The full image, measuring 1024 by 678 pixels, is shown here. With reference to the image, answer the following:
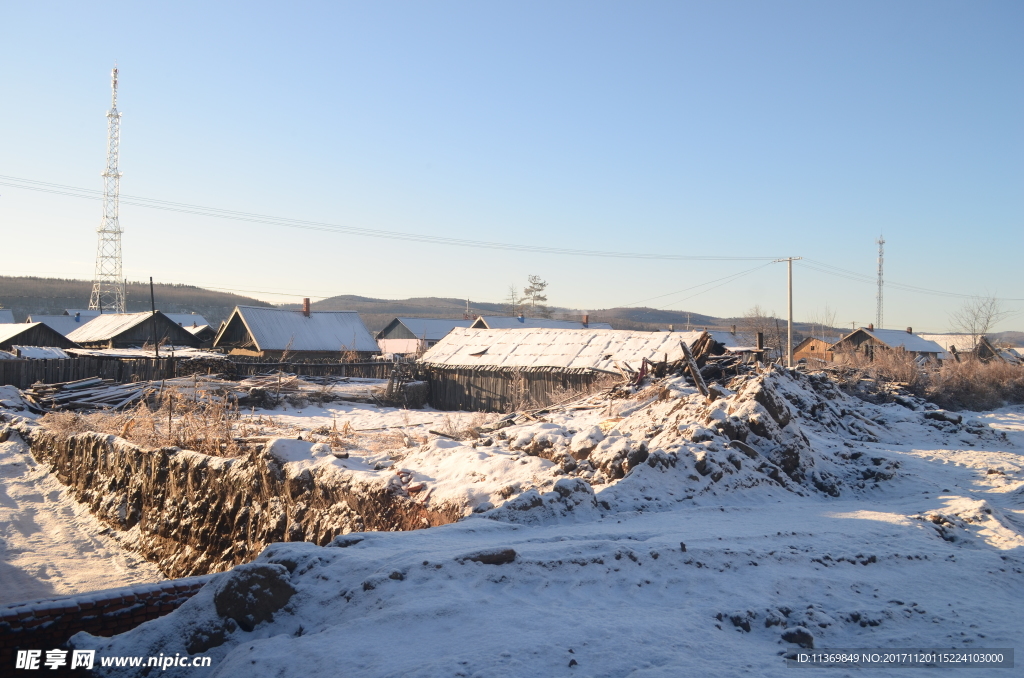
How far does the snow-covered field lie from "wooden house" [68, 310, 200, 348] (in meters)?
33.0

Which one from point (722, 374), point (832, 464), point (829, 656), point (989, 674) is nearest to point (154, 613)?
point (829, 656)

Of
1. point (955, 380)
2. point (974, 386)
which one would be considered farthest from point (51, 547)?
point (974, 386)

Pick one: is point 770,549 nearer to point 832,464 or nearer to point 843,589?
point 843,589

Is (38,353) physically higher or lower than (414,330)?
lower

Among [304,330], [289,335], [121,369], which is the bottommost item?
[121,369]

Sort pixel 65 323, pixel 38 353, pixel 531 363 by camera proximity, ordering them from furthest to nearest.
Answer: pixel 65 323
pixel 38 353
pixel 531 363

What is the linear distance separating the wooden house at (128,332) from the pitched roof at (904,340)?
4498cm

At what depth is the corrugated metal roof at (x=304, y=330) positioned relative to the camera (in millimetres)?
36781

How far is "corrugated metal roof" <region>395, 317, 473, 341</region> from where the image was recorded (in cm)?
6019

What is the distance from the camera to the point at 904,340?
48.9 meters

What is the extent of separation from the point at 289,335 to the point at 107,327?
11485mm

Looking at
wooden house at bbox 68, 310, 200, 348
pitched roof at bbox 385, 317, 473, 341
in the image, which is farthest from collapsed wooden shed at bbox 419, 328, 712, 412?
pitched roof at bbox 385, 317, 473, 341

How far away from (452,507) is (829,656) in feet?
14.1

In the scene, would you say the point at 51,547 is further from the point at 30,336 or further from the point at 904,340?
the point at 904,340
